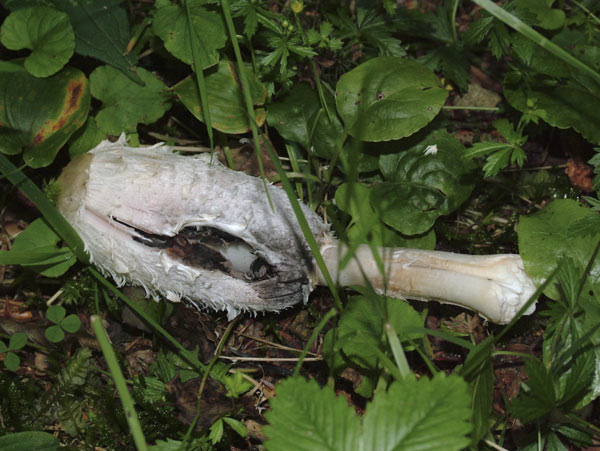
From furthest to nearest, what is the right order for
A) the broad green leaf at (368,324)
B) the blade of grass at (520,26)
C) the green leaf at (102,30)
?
1. the green leaf at (102,30)
2. the broad green leaf at (368,324)
3. the blade of grass at (520,26)

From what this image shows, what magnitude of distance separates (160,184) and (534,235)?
1.86m

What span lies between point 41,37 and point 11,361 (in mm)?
1701

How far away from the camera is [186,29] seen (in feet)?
9.62

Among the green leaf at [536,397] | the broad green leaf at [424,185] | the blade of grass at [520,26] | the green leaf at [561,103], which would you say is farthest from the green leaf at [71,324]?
the green leaf at [561,103]

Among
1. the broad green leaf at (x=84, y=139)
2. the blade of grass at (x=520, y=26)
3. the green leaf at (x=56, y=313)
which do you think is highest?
the blade of grass at (x=520, y=26)

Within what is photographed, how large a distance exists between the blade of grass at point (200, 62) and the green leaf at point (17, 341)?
1.46m

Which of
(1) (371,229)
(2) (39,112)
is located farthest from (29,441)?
(1) (371,229)

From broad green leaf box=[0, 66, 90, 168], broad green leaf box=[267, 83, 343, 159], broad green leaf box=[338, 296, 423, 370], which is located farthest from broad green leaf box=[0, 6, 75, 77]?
broad green leaf box=[338, 296, 423, 370]

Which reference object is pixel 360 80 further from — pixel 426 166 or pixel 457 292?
pixel 457 292

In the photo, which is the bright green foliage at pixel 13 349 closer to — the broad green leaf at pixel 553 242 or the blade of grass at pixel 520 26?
the broad green leaf at pixel 553 242

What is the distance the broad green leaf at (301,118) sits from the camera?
3188 millimetres

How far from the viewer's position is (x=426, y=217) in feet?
9.77

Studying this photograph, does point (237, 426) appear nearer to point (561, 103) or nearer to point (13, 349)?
point (13, 349)

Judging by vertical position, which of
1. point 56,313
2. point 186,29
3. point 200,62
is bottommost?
point 56,313
